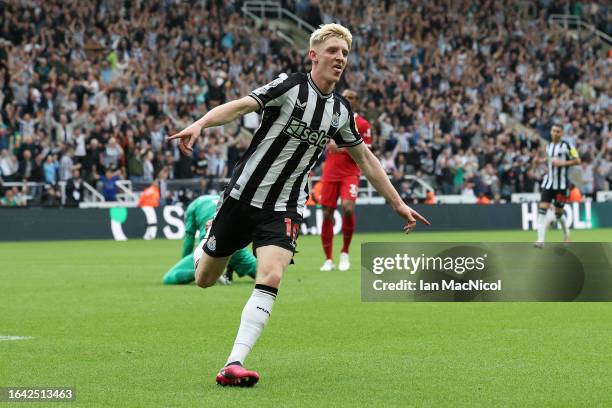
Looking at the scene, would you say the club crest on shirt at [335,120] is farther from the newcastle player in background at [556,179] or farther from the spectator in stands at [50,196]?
the spectator in stands at [50,196]

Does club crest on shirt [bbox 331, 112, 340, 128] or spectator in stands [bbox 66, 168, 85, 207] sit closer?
club crest on shirt [bbox 331, 112, 340, 128]

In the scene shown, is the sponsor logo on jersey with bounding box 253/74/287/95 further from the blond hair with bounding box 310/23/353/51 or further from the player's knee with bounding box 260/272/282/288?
the player's knee with bounding box 260/272/282/288

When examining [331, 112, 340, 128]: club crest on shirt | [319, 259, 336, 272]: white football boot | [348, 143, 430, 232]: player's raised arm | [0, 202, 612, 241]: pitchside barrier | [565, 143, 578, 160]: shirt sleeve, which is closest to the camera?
[331, 112, 340, 128]: club crest on shirt

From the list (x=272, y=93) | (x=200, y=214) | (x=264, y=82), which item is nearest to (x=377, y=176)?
(x=272, y=93)

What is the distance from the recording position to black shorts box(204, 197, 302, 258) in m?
7.36

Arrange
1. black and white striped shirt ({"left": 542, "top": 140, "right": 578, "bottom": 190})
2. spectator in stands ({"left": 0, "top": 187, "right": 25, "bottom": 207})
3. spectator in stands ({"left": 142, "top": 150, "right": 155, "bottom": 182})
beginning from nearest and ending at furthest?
black and white striped shirt ({"left": 542, "top": 140, "right": 578, "bottom": 190}) → spectator in stands ({"left": 0, "top": 187, "right": 25, "bottom": 207}) → spectator in stands ({"left": 142, "top": 150, "right": 155, "bottom": 182})

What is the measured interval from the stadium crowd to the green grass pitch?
14.9m

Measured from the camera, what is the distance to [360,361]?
26.0ft

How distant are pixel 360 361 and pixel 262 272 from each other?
1.15 meters

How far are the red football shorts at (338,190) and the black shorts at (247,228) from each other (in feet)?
29.0

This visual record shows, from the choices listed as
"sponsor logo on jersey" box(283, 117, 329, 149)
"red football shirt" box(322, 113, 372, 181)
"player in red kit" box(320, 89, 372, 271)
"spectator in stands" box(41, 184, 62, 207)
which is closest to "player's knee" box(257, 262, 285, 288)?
"sponsor logo on jersey" box(283, 117, 329, 149)

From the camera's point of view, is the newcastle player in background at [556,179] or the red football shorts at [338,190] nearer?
the red football shorts at [338,190]

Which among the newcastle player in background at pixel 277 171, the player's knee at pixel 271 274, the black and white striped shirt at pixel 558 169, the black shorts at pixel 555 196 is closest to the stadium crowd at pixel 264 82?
the black shorts at pixel 555 196

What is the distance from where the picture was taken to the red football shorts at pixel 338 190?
53.7 feet
